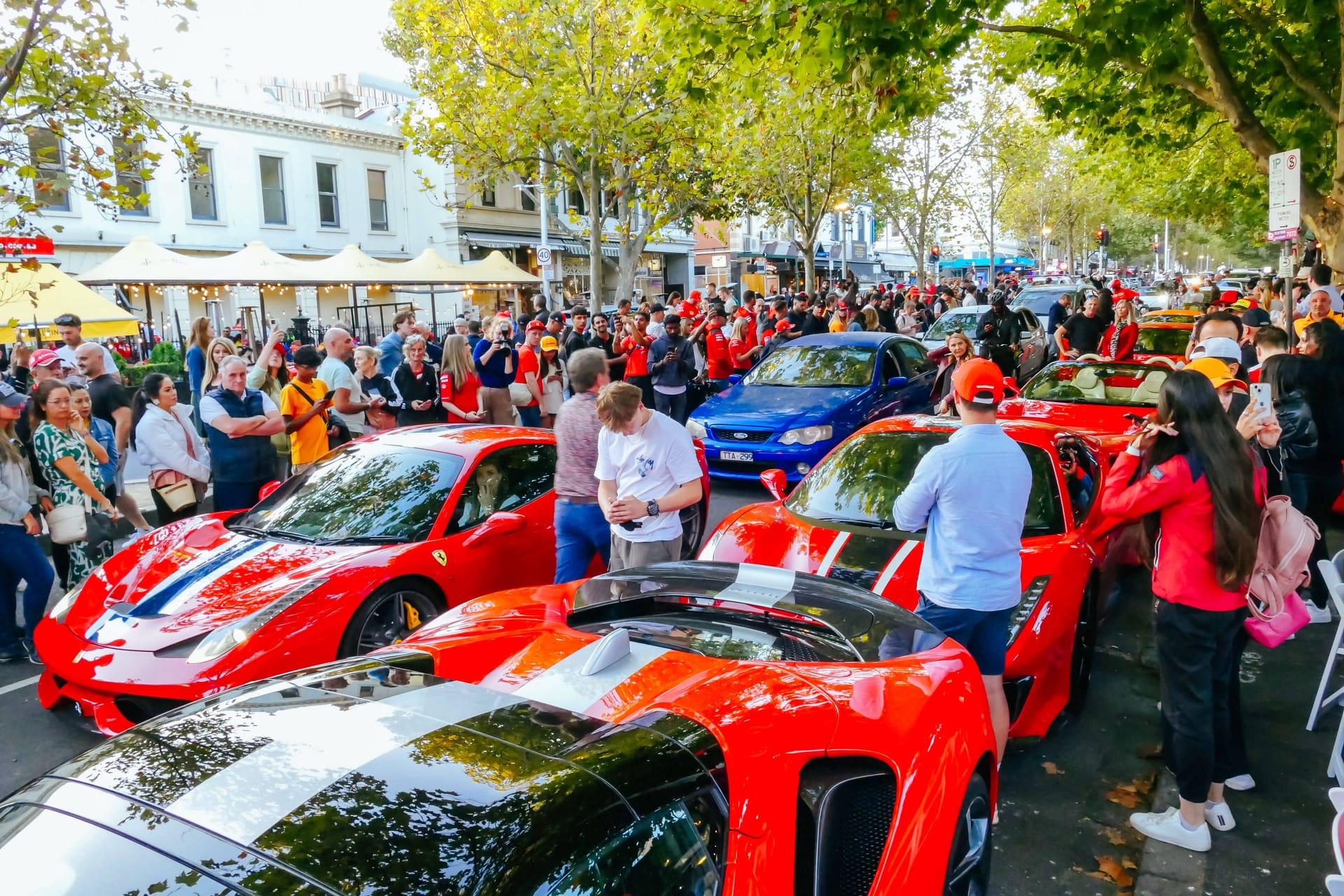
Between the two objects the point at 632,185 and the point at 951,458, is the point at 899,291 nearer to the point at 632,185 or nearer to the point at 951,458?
the point at 632,185

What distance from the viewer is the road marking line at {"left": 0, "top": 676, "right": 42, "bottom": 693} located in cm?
516

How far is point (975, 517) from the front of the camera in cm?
360

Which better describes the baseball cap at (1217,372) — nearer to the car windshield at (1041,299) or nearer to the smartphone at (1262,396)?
the smartphone at (1262,396)

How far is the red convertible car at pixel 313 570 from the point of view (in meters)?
4.21

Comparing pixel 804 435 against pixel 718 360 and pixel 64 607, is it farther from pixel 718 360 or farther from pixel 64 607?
pixel 64 607

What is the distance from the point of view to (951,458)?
11.8ft

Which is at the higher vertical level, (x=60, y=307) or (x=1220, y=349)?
(x=60, y=307)

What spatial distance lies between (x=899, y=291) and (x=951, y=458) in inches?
933

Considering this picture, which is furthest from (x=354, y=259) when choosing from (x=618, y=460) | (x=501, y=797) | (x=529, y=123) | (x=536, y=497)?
(x=501, y=797)

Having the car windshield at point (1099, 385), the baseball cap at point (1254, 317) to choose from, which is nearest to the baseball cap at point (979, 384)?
the car windshield at point (1099, 385)

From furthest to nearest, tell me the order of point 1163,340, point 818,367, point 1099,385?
point 1163,340
point 818,367
point 1099,385

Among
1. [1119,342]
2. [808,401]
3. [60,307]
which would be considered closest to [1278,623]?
[808,401]

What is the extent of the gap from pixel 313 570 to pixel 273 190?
81.1 feet

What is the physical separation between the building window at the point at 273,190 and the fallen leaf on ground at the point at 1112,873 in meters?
26.8
